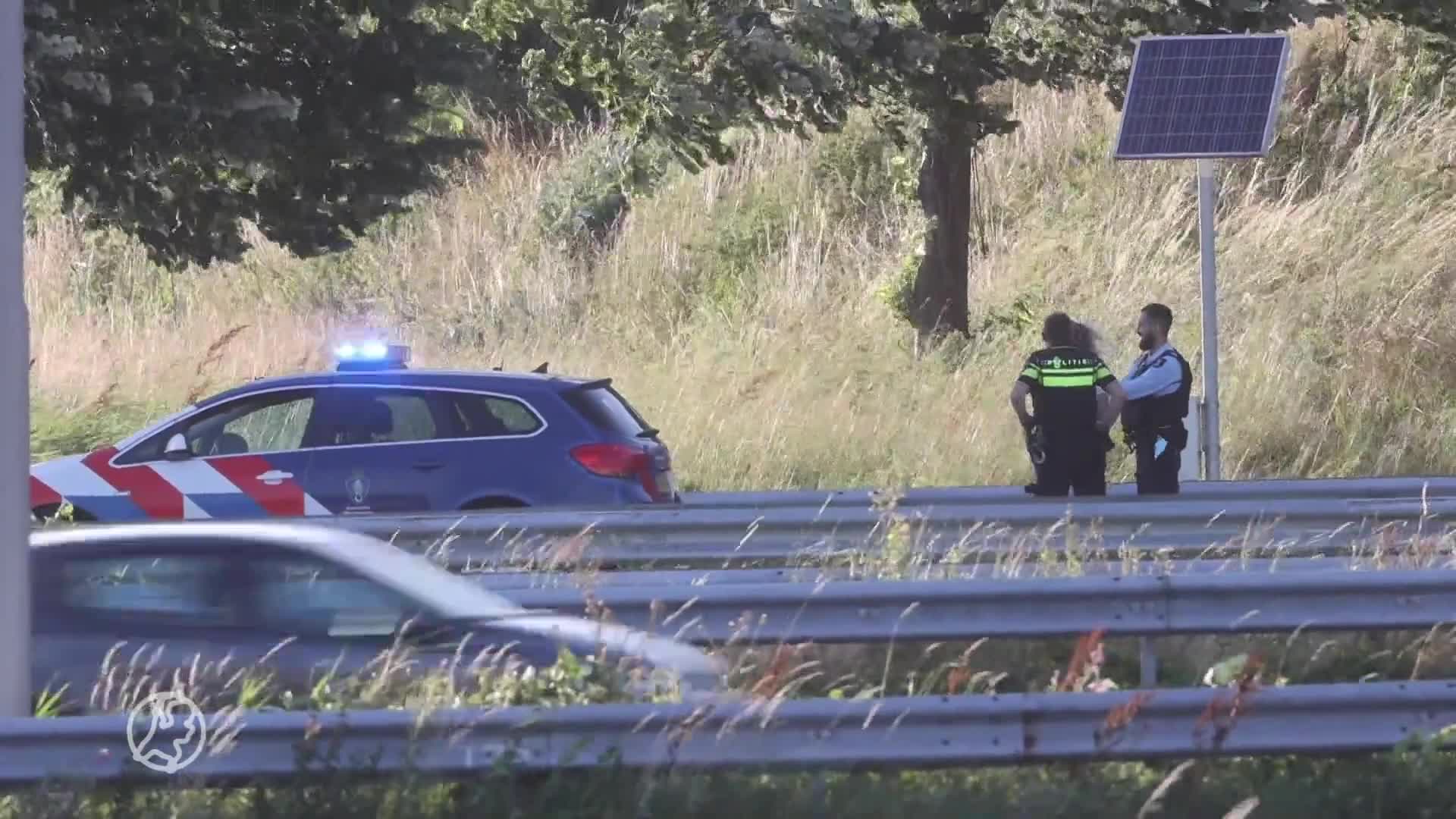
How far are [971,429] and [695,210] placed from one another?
9725 mm

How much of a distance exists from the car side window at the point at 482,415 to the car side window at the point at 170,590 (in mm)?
4632

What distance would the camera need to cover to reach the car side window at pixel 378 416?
36.1 feet

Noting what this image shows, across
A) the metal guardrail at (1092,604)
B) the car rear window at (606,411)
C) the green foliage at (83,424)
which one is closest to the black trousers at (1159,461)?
the car rear window at (606,411)

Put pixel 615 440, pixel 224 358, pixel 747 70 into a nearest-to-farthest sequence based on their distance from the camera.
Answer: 1. pixel 615 440
2. pixel 747 70
3. pixel 224 358

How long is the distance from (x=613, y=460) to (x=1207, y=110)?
479 cm

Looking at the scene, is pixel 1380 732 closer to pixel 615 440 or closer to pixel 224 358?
pixel 615 440

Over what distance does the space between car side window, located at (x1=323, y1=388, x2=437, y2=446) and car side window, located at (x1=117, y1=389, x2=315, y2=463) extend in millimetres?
180

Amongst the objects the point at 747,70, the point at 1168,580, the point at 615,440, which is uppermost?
the point at 747,70

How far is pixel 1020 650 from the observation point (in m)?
7.39

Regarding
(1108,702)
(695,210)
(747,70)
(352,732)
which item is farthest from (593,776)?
(695,210)

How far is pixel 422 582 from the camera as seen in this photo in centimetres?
654

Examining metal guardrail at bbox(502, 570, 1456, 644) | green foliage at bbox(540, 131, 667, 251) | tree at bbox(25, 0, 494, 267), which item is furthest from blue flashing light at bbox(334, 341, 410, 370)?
green foliage at bbox(540, 131, 667, 251)

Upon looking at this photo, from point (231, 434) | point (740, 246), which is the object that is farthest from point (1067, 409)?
point (740, 246)

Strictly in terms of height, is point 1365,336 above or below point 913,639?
below
